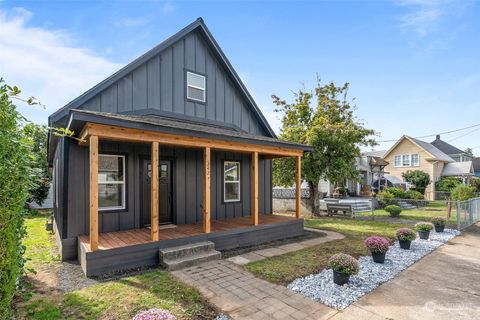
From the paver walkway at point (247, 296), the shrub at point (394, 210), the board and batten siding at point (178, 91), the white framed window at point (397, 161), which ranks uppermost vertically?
the board and batten siding at point (178, 91)

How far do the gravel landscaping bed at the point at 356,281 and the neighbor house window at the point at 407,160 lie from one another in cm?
2727

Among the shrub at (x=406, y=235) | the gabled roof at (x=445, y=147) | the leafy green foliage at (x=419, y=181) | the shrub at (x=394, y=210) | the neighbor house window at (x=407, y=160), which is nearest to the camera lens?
the shrub at (x=406, y=235)

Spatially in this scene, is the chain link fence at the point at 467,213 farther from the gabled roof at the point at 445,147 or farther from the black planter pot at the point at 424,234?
the gabled roof at the point at 445,147

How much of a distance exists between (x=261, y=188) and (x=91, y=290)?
24.5 feet

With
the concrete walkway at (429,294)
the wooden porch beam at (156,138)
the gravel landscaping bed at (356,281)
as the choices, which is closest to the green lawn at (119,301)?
the gravel landscaping bed at (356,281)

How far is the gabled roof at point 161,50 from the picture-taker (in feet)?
22.0

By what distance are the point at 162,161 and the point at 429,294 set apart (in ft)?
24.0

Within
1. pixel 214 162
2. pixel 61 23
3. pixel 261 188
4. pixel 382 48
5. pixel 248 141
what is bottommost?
pixel 261 188

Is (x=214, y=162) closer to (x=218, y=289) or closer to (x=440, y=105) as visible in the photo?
(x=218, y=289)

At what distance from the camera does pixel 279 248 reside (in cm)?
750

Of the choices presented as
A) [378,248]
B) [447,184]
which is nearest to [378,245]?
[378,248]

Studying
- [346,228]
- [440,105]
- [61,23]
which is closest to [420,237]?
[346,228]

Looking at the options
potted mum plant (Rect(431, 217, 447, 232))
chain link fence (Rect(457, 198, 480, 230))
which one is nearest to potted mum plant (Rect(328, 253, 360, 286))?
potted mum plant (Rect(431, 217, 447, 232))

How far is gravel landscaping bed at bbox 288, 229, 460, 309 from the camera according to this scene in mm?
4301
